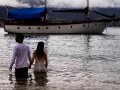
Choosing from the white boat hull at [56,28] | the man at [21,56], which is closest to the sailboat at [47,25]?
the white boat hull at [56,28]

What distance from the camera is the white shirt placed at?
1347 cm

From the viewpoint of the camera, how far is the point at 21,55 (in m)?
13.6

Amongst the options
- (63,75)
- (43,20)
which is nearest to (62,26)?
(43,20)

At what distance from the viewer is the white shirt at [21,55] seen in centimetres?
1347

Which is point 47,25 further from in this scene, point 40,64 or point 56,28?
point 40,64

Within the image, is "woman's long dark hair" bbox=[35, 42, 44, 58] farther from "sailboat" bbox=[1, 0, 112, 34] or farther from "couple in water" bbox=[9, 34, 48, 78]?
"sailboat" bbox=[1, 0, 112, 34]

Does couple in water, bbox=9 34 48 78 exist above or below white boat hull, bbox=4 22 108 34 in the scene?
above

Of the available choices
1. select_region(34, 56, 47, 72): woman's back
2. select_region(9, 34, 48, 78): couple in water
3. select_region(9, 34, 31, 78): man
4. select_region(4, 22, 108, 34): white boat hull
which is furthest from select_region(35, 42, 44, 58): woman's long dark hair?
select_region(4, 22, 108, 34): white boat hull

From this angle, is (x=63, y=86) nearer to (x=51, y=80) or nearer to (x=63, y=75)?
(x=51, y=80)

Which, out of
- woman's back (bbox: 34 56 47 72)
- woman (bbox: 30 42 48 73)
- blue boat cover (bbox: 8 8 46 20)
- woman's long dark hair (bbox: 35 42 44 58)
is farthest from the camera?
blue boat cover (bbox: 8 8 46 20)

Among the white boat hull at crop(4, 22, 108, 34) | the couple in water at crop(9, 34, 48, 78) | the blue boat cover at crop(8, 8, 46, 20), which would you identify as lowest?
the white boat hull at crop(4, 22, 108, 34)

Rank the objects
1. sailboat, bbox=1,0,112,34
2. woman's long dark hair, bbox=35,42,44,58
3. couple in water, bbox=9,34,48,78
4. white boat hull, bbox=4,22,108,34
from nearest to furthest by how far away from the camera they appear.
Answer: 1. couple in water, bbox=9,34,48,78
2. woman's long dark hair, bbox=35,42,44,58
3. sailboat, bbox=1,0,112,34
4. white boat hull, bbox=4,22,108,34

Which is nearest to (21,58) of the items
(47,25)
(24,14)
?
(24,14)

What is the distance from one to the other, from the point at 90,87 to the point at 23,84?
7.33ft
